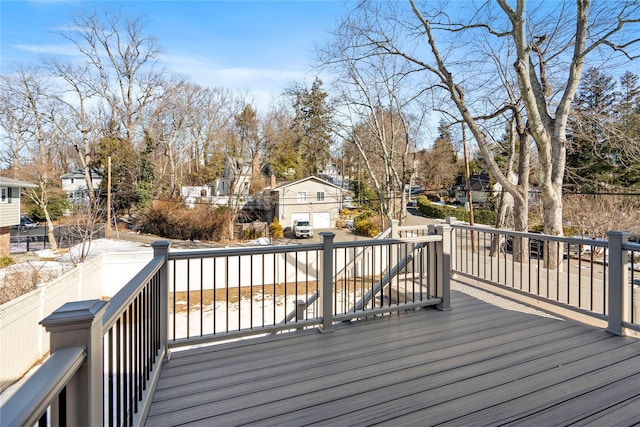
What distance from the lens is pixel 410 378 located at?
242cm

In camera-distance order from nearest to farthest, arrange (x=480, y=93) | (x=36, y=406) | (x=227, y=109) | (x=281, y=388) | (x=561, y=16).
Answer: (x=36, y=406), (x=281, y=388), (x=561, y=16), (x=480, y=93), (x=227, y=109)

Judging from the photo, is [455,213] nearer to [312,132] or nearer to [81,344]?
[312,132]

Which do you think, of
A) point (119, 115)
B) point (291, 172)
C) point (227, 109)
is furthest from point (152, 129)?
point (291, 172)

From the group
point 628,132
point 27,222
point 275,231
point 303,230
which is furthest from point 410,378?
point 27,222

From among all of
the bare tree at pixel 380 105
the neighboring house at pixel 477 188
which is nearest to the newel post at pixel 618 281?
the bare tree at pixel 380 105

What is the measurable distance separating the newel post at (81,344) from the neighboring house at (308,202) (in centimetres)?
2428

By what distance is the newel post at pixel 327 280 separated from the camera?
321 centimetres

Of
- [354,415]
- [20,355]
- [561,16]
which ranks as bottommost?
[20,355]

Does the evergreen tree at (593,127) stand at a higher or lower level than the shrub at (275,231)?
higher

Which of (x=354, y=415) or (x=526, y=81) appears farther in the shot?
(x=526, y=81)

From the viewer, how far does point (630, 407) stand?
2053 mm

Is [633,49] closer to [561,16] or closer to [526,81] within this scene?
[561,16]

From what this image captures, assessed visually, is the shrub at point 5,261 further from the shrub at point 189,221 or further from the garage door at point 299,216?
the garage door at point 299,216

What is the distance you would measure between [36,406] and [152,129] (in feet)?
90.8
